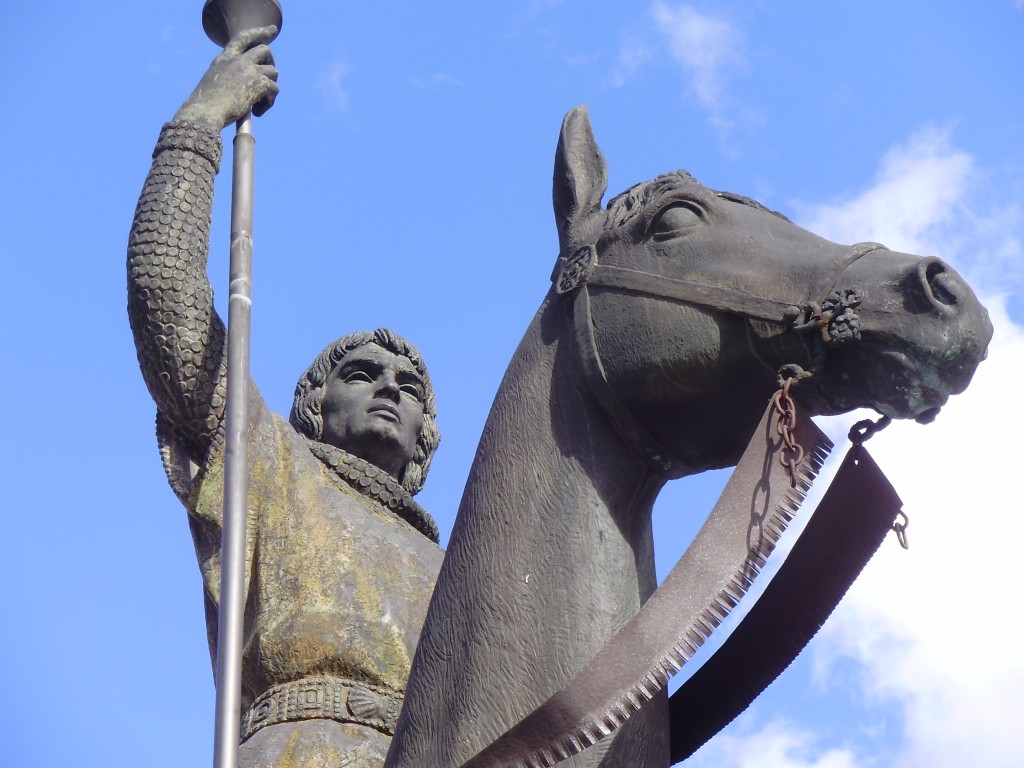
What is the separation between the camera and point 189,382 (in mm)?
6527

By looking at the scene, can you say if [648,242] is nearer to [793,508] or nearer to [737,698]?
[793,508]

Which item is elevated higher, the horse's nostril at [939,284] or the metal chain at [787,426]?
the horse's nostril at [939,284]

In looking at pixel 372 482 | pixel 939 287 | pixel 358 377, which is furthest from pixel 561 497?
pixel 358 377

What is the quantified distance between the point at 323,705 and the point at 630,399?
2005mm

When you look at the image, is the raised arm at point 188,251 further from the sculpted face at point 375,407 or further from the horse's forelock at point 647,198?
the horse's forelock at point 647,198

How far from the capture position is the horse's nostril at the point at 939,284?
4.62 meters

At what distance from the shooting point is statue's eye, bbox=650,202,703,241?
17.0 ft

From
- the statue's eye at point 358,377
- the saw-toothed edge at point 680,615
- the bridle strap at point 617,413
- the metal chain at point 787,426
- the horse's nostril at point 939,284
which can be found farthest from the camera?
the statue's eye at point 358,377

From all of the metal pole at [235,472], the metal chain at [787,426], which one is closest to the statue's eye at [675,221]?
the metal chain at [787,426]

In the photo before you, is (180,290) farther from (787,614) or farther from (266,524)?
(787,614)

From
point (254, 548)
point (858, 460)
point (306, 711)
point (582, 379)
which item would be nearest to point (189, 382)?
point (254, 548)

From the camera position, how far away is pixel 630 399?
16.5 ft

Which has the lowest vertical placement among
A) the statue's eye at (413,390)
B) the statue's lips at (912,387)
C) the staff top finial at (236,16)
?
the statue's lips at (912,387)

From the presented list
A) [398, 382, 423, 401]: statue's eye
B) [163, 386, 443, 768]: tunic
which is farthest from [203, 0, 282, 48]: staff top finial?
[398, 382, 423, 401]: statue's eye
